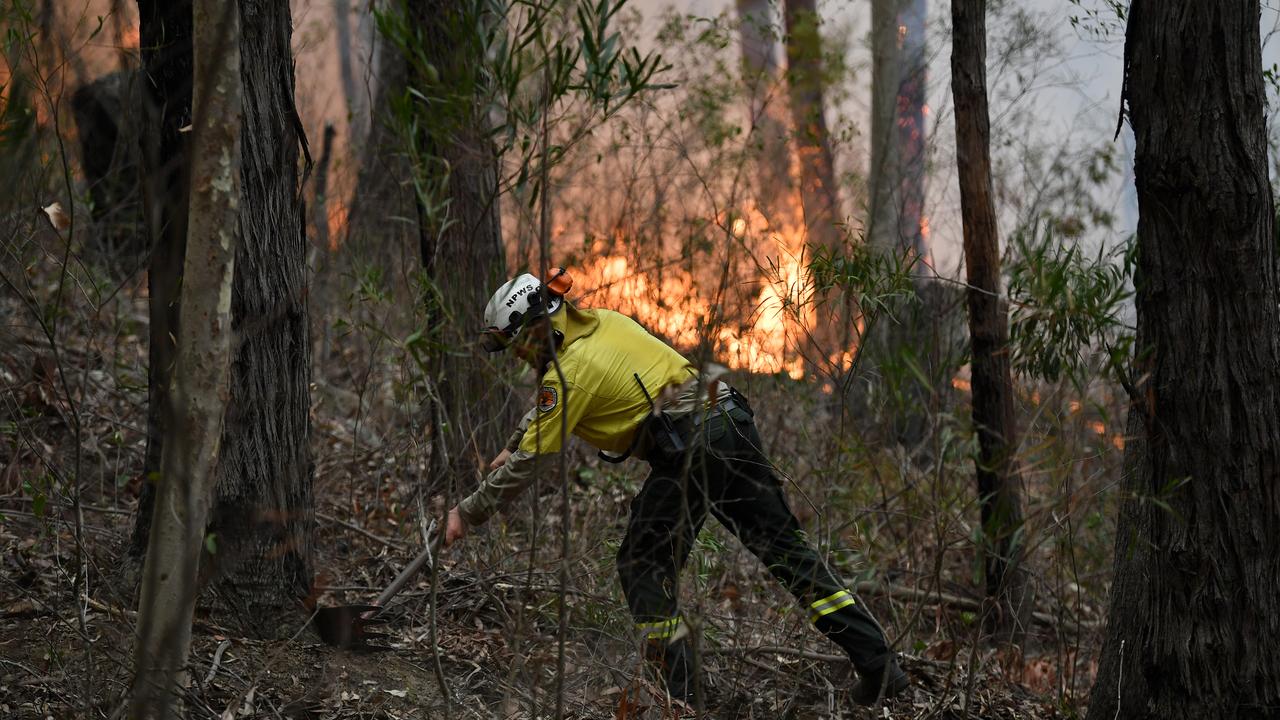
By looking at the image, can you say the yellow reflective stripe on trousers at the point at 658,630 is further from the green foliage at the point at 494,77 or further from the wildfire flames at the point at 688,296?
the wildfire flames at the point at 688,296

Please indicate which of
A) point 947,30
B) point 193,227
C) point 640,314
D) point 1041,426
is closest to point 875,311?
point 1041,426

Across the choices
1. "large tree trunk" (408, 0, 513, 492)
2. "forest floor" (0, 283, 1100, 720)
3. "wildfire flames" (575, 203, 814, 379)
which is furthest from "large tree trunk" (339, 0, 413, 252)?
"forest floor" (0, 283, 1100, 720)

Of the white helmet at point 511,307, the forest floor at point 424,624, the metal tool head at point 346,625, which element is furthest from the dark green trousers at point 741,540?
the metal tool head at point 346,625

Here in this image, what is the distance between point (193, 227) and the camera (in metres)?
2.73

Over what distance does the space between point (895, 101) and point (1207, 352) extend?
6.97 m

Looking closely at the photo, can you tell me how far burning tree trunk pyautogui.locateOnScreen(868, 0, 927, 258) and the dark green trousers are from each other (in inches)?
215

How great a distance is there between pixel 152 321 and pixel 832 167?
7467mm

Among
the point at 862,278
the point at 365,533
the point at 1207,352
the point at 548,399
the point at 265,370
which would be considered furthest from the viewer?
the point at 365,533

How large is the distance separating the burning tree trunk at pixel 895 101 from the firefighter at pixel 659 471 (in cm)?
548

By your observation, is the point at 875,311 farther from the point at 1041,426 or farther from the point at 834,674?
the point at 1041,426

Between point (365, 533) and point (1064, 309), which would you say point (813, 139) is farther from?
point (365, 533)

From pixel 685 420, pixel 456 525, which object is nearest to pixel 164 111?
pixel 456 525

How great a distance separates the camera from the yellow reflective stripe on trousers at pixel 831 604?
4.26 metres

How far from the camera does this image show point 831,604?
4.28 m
